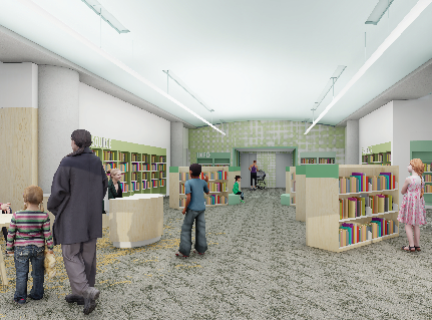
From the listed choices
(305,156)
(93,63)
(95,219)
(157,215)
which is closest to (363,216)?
(157,215)

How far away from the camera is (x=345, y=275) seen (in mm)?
4160

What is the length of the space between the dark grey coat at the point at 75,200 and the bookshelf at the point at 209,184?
24.8 feet

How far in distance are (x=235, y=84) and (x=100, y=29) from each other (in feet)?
16.6

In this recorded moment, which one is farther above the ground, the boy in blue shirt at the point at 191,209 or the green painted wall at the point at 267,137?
the green painted wall at the point at 267,137

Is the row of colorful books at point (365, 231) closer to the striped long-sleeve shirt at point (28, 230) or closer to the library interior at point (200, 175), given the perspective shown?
the library interior at point (200, 175)

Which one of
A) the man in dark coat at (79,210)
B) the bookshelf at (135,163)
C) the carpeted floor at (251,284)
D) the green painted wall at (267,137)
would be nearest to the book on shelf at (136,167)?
the bookshelf at (135,163)

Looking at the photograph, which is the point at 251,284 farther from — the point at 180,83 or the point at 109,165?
the point at 109,165

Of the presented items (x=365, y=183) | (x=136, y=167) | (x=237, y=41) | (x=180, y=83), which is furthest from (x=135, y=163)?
(x=365, y=183)

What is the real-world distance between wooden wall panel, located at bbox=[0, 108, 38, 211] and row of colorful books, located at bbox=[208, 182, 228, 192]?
5.85 m

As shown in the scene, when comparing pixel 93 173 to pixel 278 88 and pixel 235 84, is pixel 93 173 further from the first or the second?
pixel 278 88

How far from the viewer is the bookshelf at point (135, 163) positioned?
33.0 ft

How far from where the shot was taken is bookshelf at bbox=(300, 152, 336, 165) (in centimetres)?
1800

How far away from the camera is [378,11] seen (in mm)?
5219

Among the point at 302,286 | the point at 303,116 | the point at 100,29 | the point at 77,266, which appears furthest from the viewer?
the point at 303,116
